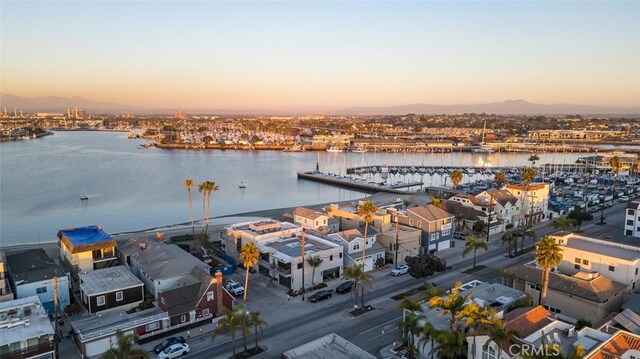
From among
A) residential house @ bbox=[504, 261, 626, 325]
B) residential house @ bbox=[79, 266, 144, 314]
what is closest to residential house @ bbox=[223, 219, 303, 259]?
residential house @ bbox=[79, 266, 144, 314]

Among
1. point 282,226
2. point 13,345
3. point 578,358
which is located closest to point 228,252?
point 282,226

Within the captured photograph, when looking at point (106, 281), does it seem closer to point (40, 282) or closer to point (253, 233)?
point (40, 282)

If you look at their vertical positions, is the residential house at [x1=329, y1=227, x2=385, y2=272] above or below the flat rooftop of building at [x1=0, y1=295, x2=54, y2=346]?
below

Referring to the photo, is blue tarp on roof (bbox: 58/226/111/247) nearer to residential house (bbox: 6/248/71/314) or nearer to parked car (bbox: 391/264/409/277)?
residential house (bbox: 6/248/71/314)

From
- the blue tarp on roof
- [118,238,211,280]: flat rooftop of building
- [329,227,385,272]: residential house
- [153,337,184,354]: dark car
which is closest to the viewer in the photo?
[153,337,184,354]: dark car

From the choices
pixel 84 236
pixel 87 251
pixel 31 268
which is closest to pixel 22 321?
pixel 31 268

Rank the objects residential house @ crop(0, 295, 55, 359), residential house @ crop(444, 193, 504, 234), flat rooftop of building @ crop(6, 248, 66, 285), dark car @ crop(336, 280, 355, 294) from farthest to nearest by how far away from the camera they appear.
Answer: residential house @ crop(444, 193, 504, 234), dark car @ crop(336, 280, 355, 294), flat rooftop of building @ crop(6, 248, 66, 285), residential house @ crop(0, 295, 55, 359)
